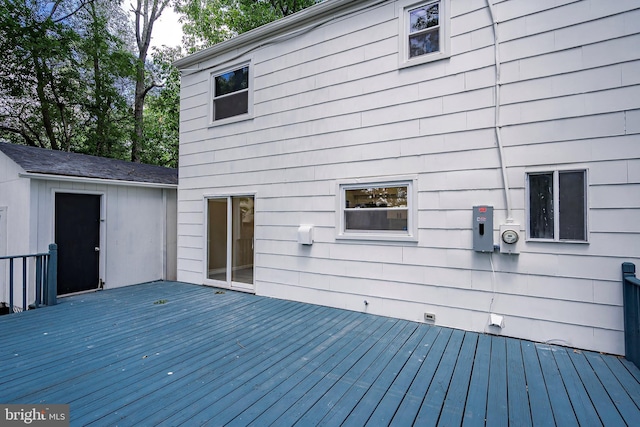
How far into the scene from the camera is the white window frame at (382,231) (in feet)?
12.9

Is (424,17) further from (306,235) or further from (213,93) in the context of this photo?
(213,93)

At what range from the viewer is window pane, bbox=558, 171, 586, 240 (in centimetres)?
310

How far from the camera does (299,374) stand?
256 centimetres

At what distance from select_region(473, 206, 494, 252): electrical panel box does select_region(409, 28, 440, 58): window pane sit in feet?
7.26

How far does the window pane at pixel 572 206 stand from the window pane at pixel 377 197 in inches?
67.1

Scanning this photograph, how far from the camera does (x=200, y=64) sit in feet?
20.4

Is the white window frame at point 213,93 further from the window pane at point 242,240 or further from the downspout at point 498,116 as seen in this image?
the downspout at point 498,116

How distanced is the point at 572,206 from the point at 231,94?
18.8ft

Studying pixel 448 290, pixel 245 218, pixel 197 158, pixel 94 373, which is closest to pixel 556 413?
pixel 448 290

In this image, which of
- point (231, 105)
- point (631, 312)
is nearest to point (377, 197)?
point (631, 312)

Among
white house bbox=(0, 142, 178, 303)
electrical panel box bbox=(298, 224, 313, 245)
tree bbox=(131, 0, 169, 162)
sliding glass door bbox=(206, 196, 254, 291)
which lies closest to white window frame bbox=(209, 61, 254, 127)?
sliding glass door bbox=(206, 196, 254, 291)

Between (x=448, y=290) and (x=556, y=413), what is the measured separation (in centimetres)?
170

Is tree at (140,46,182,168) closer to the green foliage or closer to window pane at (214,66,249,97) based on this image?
the green foliage

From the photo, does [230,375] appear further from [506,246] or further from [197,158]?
[197,158]
